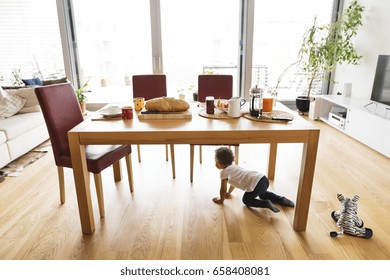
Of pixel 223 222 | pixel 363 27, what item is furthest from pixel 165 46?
pixel 223 222

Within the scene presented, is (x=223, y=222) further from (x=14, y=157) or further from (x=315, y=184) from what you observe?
(x=14, y=157)

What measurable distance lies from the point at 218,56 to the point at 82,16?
2.41 meters

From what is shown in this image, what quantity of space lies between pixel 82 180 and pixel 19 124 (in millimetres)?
1861

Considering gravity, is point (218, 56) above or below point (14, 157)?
above

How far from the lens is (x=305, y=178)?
5.61ft

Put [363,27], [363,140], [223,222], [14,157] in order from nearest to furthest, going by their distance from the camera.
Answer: [223,222], [14,157], [363,140], [363,27]

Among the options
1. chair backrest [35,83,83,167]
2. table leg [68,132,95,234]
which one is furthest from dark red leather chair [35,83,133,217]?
table leg [68,132,95,234]

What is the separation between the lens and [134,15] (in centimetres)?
473

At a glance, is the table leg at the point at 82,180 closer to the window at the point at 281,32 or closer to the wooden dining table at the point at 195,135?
the wooden dining table at the point at 195,135

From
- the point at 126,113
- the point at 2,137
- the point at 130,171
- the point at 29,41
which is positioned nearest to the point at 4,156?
the point at 2,137

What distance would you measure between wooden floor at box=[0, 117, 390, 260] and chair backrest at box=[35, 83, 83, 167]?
48 centimetres

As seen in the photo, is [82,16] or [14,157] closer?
[14,157]

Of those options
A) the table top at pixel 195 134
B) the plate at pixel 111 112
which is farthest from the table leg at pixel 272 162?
the plate at pixel 111 112

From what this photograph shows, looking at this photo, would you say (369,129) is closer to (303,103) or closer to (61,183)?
(303,103)
